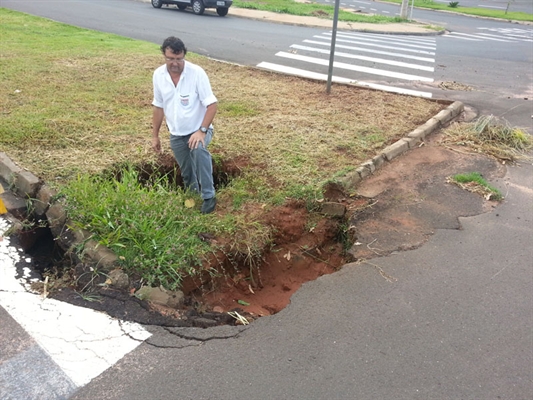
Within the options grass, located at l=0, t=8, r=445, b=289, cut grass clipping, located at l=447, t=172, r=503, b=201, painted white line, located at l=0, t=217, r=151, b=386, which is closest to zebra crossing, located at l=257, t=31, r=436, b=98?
grass, located at l=0, t=8, r=445, b=289

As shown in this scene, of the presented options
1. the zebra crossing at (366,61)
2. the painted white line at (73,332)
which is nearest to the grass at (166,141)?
the painted white line at (73,332)

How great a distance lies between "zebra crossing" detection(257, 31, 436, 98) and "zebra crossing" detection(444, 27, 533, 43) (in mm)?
3444

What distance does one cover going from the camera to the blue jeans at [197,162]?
5.34 meters

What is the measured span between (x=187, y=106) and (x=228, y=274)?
5.58 feet

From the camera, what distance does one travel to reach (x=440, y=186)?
667cm

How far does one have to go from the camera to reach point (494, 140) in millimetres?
8180

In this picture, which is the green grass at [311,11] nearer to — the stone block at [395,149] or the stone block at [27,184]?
the stone block at [395,149]

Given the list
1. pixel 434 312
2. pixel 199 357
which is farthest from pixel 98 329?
pixel 434 312

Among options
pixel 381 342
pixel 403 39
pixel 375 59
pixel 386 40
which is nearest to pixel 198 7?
pixel 386 40

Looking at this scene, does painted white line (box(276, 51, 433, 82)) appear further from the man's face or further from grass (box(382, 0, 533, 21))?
grass (box(382, 0, 533, 21))

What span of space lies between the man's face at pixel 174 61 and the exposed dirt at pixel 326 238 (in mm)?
1627

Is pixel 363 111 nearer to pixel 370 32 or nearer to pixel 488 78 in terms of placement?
pixel 488 78

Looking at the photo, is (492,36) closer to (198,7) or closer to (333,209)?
(198,7)

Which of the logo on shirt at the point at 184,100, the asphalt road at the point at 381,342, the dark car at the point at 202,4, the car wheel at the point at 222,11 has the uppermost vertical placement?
the dark car at the point at 202,4
